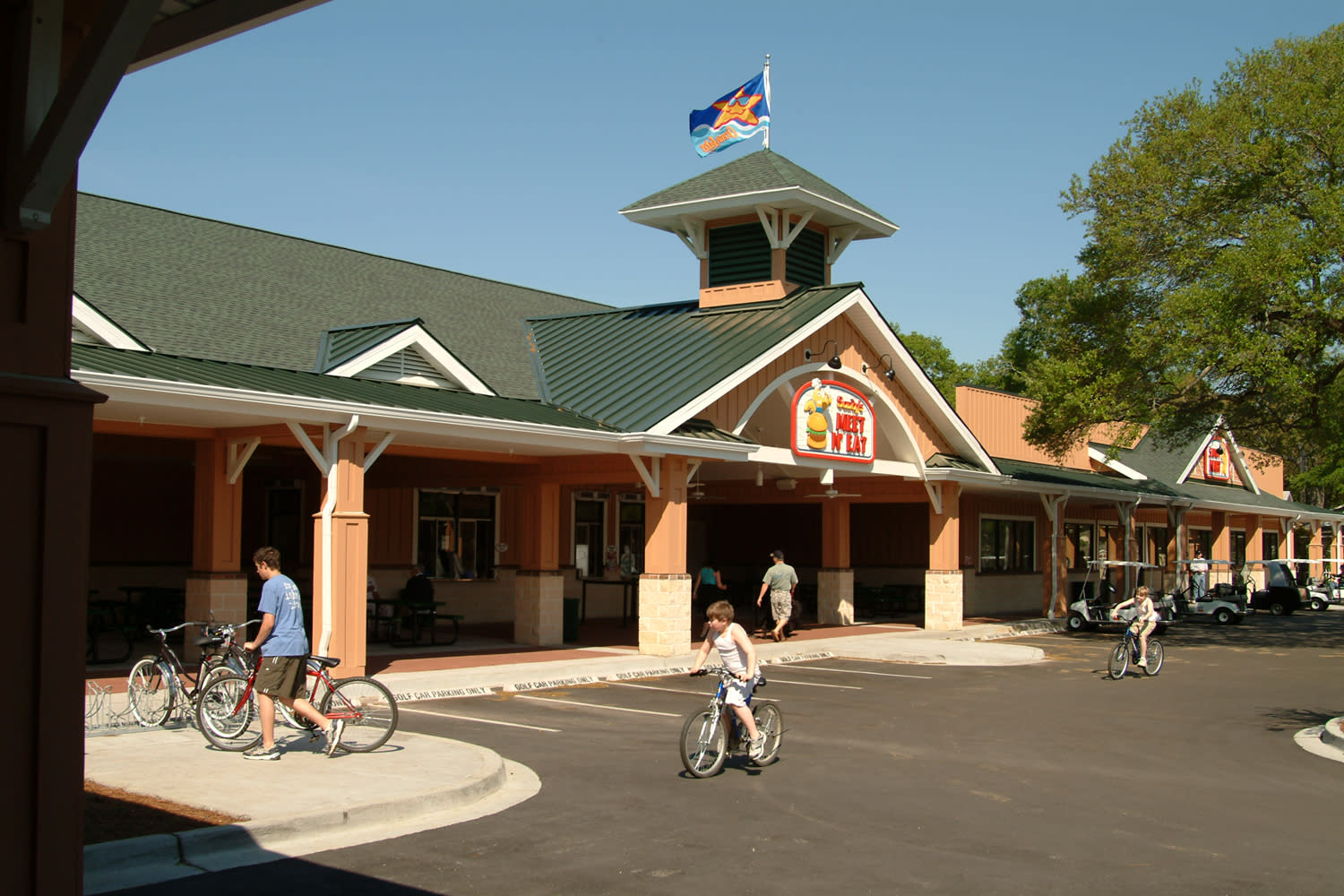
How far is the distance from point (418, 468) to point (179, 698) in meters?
10.8

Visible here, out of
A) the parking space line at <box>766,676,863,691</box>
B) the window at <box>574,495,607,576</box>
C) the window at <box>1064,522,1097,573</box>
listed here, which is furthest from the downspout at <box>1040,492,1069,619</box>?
the parking space line at <box>766,676,863,691</box>

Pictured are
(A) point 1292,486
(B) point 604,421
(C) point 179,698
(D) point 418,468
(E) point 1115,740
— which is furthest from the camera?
(A) point 1292,486

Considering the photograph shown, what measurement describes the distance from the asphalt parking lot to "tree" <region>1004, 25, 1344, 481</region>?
884cm

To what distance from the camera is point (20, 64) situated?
490 centimetres

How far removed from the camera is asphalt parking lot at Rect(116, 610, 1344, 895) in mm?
7375

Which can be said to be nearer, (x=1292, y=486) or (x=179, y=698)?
(x=179, y=698)

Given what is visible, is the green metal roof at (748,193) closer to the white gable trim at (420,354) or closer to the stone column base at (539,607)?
the white gable trim at (420,354)

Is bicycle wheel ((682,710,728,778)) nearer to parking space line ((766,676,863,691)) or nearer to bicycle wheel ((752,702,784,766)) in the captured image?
bicycle wheel ((752,702,784,766))

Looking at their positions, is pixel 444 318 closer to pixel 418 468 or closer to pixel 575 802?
pixel 418 468

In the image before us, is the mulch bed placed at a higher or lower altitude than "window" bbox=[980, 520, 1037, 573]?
lower

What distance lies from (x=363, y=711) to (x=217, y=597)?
7495 mm

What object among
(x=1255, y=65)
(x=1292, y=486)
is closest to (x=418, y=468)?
(x=1255, y=65)

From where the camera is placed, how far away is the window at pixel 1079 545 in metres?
39.2

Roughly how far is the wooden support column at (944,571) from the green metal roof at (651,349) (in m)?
6.29
